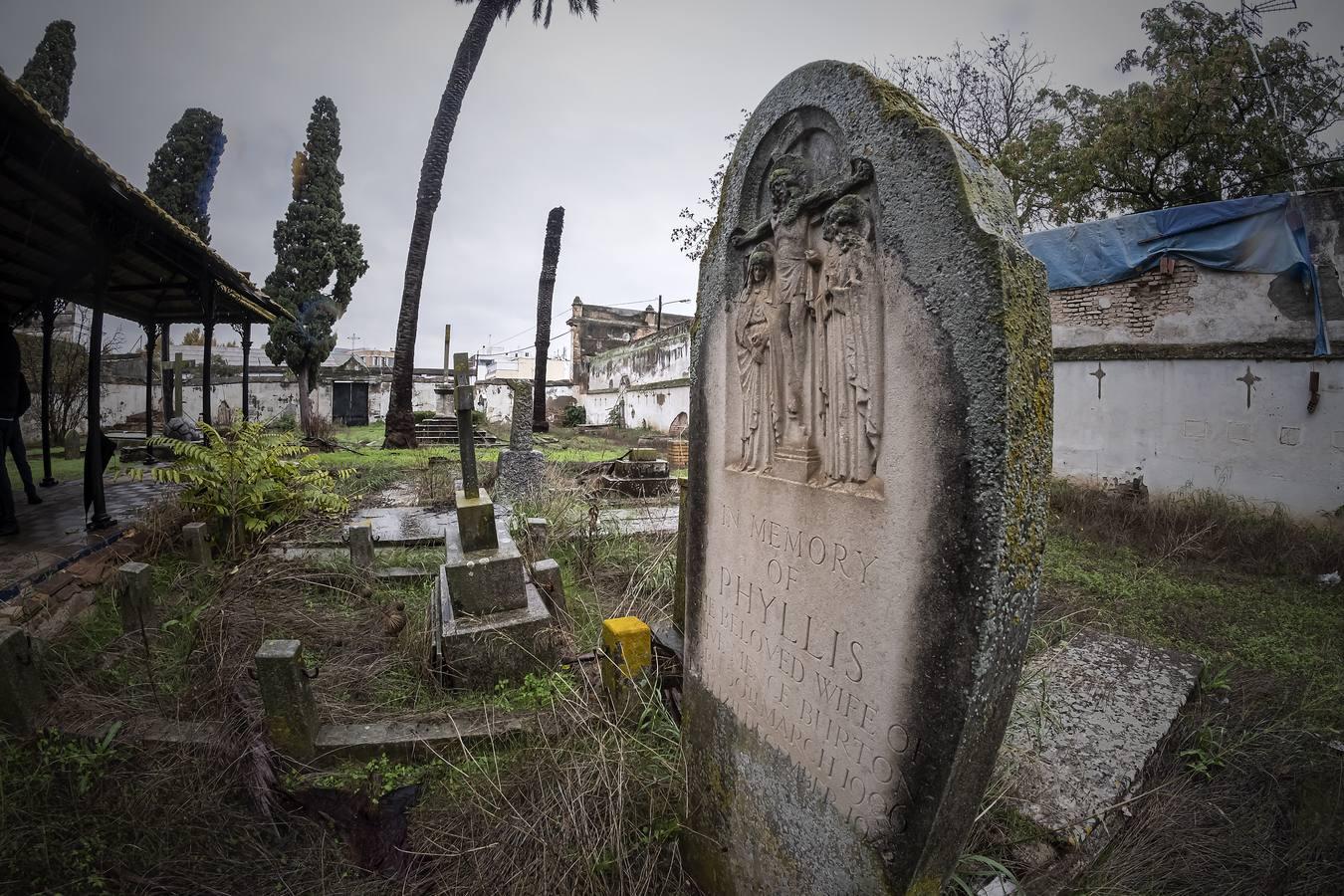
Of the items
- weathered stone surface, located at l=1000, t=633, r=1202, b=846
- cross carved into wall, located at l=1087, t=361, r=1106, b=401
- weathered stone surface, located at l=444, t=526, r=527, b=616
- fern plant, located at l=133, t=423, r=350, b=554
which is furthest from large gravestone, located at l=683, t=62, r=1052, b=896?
cross carved into wall, located at l=1087, t=361, r=1106, b=401

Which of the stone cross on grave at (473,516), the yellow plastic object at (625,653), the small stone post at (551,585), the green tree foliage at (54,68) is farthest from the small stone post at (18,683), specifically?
the green tree foliage at (54,68)

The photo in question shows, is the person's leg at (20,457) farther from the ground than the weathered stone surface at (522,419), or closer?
closer

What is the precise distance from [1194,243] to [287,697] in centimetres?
993

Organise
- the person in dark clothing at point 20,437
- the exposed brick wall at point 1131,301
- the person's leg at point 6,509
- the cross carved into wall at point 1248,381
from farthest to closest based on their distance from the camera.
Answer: the exposed brick wall at point 1131,301 < the cross carved into wall at point 1248,381 < the person in dark clothing at point 20,437 < the person's leg at point 6,509

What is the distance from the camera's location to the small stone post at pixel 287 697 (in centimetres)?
258

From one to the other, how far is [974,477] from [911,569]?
261mm

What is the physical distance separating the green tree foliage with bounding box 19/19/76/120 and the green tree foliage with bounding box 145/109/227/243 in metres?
1.73

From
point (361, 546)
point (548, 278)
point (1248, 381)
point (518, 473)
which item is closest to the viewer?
point (361, 546)

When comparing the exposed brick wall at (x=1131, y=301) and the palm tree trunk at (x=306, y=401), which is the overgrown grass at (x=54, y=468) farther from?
the exposed brick wall at (x=1131, y=301)

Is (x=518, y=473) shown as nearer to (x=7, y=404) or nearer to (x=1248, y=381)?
(x=7, y=404)

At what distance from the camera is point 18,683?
2.60m

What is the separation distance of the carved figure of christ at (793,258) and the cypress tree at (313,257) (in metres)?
16.8

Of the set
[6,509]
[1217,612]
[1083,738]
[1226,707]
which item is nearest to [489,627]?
[1083,738]

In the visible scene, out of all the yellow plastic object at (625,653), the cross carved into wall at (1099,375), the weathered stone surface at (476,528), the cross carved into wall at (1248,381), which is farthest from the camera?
the cross carved into wall at (1099,375)
